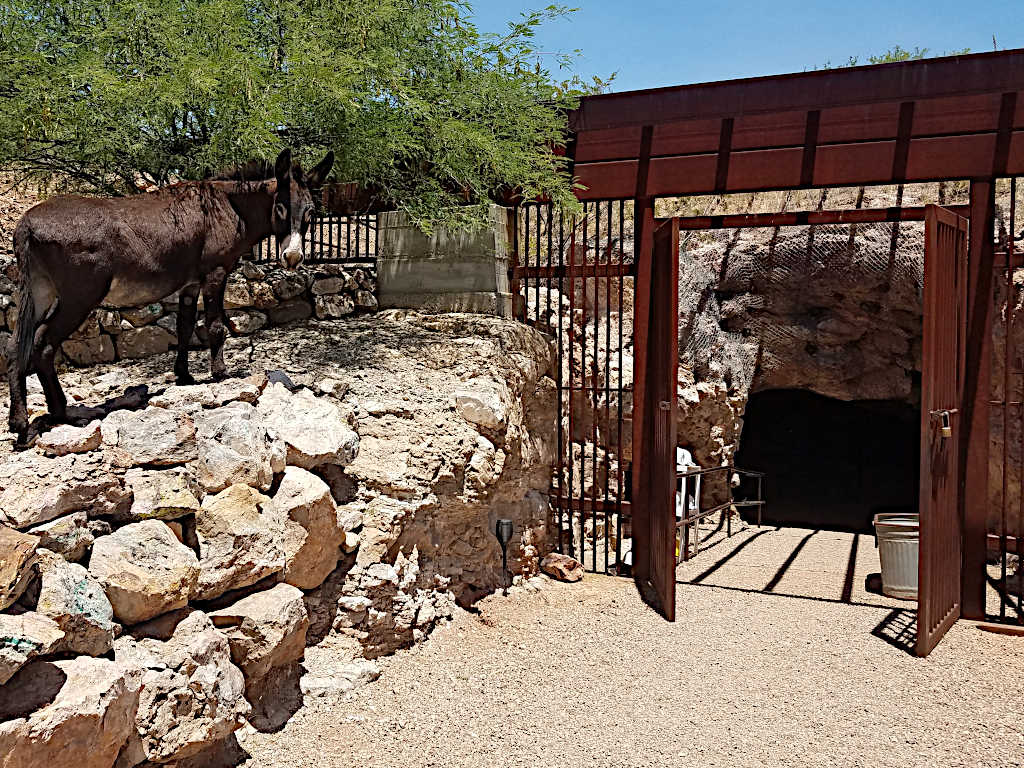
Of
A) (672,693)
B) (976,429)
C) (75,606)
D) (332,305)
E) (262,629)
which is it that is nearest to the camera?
(75,606)

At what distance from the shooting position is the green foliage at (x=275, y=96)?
5.92 meters

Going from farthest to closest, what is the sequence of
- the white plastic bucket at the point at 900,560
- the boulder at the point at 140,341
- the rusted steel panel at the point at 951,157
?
the white plastic bucket at the point at 900,560, the boulder at the point at 140,341, the rusted steel panel at the point at 951,157

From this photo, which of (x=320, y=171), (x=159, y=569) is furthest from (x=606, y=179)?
(x=159, y=569)

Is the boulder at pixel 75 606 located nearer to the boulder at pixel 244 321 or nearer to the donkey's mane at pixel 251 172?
the donkey's mane at pixel 251 172

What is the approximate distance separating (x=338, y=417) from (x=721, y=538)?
6053 millimetres

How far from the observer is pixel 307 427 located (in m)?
5.24

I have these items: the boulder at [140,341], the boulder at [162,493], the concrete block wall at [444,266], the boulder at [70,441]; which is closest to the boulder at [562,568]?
the concrete block wall at [444,266]

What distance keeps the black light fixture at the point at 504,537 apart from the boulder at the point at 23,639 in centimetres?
366

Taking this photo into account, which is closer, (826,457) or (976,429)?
(976,429)

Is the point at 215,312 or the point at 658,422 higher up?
the point at 215,312

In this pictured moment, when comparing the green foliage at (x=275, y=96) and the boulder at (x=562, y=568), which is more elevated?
the green foliage at (x=275, y=96)

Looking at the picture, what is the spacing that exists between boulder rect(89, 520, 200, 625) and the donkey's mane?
8.32 ft

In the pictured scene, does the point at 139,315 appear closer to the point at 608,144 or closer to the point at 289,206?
the point at 289,206

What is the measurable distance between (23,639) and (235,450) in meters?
1.80
